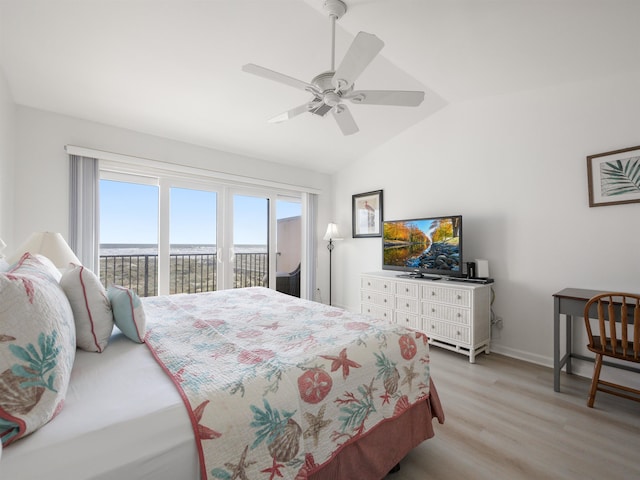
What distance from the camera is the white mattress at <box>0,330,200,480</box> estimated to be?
687 mm

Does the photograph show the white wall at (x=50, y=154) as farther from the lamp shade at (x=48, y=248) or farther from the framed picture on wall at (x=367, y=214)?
the framed picture on wall at (x=367, y=214)

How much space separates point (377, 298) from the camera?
147 inches

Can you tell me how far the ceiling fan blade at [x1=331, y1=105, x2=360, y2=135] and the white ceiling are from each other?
696mm

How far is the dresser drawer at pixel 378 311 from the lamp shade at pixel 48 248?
306 centimetres

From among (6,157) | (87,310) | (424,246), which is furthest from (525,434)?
(6,157)

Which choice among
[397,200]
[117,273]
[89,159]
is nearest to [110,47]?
[89,159]

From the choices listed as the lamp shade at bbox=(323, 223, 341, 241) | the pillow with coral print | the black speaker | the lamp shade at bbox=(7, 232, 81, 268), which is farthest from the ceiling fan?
the lamp shade at bbox=(323, 223, 341, 241)

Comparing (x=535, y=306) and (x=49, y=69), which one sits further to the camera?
(x=535, y=306)

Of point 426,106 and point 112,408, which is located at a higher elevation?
point 426,106

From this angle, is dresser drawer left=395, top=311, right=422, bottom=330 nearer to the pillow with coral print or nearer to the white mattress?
the white mattress

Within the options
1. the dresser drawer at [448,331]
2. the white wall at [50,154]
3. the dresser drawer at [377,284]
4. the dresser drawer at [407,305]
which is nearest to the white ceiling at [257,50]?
the white wall at [50,154]

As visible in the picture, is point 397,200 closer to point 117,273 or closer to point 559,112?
point 559,112

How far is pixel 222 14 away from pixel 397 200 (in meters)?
2.94

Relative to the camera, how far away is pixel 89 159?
115 inches
